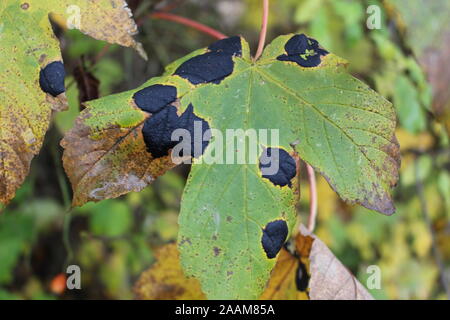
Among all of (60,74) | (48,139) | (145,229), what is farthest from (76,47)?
(60,74)

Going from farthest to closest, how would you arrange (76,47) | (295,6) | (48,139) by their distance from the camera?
(295,6) → (76,47) → (48,139)

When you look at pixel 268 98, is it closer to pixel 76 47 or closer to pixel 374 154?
pixel 374 154

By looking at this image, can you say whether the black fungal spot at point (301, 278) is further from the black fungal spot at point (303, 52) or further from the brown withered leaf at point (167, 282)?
the black fungal spot at point (303, 52)

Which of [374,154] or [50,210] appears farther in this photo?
[50,210]

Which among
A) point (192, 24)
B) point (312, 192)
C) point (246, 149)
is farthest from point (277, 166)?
point (192, 24)

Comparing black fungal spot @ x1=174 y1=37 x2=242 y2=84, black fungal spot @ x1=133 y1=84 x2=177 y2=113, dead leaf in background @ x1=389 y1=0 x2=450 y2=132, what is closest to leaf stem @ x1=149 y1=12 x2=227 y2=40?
black fungal spot @ x1=174 y1=37 x2=242 y2=84

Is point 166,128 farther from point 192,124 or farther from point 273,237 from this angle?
point 273,237
